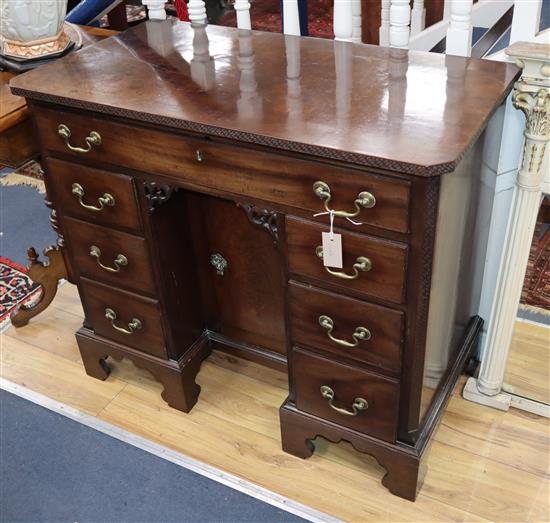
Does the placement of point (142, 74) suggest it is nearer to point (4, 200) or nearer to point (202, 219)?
point (202, 219)

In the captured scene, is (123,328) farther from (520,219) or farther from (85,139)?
(520,219)

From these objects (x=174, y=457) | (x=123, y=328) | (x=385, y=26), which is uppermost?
(x=385, y=26)

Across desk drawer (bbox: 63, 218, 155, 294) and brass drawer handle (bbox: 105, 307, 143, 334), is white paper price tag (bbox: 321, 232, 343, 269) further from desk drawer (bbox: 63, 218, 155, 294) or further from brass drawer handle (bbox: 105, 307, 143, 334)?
brass drawer handle (bbox: 105, 307, 143, 334)

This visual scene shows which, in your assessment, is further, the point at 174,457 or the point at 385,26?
the point at 385,26

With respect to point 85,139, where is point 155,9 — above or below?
above

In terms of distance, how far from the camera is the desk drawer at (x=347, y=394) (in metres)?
1.46

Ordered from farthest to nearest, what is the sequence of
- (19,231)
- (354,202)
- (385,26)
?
(19,231)
(385,26)
(354,202)

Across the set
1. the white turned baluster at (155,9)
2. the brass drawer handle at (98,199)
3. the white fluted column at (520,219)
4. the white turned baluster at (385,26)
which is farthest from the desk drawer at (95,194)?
the white turned baluster at (385,26)

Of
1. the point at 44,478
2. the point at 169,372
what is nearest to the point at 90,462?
the point at 44,478

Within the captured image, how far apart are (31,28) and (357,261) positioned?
1.01 meters

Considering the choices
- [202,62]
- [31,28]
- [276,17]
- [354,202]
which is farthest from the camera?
[276,17]

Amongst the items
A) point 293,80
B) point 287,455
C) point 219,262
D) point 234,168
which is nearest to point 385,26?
point 293,80

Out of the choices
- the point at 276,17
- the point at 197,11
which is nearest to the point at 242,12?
the point at 197,11

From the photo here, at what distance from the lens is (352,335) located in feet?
4.64
